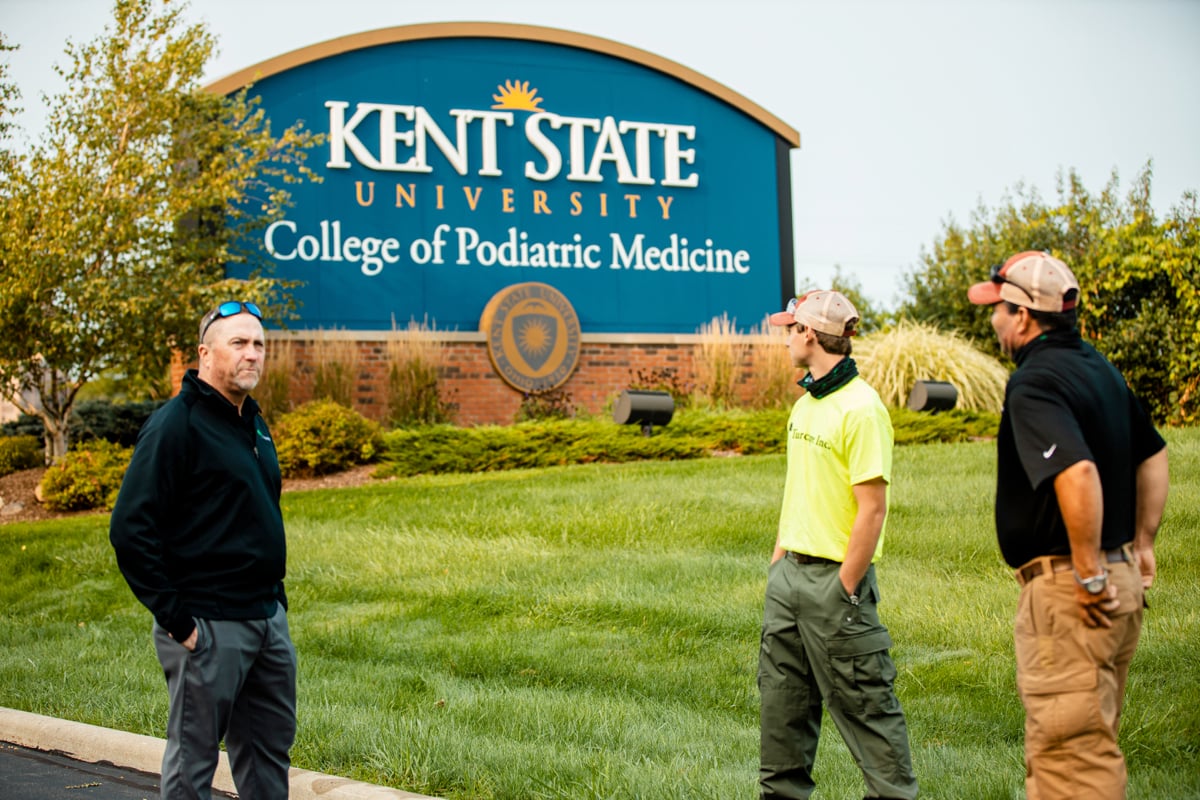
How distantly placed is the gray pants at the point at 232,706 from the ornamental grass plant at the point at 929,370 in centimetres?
1477

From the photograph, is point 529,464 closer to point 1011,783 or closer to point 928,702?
point 928,702

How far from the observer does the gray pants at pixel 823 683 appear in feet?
13.0

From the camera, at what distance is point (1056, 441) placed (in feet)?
10.8

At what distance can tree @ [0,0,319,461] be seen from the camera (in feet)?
44.7

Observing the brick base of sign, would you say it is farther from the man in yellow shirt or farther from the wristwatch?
the wristwatch

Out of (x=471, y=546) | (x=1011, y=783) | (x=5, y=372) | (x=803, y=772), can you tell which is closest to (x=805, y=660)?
(x=803, y=772)

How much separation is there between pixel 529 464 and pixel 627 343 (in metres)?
5.27

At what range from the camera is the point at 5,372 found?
14070 mm

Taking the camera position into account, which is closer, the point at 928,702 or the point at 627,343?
the point at 928,702

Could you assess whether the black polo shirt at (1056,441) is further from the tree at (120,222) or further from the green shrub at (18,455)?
the green shrub at (18,455)

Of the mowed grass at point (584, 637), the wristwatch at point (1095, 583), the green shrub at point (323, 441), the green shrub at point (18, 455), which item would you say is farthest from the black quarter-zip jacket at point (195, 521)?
the green shrub at point (18, 455)

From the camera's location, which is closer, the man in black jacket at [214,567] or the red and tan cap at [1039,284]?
the red and tan cap at [1039,284]

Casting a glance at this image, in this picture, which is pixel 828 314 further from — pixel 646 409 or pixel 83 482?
pixel 83 482

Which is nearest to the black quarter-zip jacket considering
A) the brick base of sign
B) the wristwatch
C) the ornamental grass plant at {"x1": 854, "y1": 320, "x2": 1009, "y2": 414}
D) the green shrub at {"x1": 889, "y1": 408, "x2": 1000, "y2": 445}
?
the wristwatch
